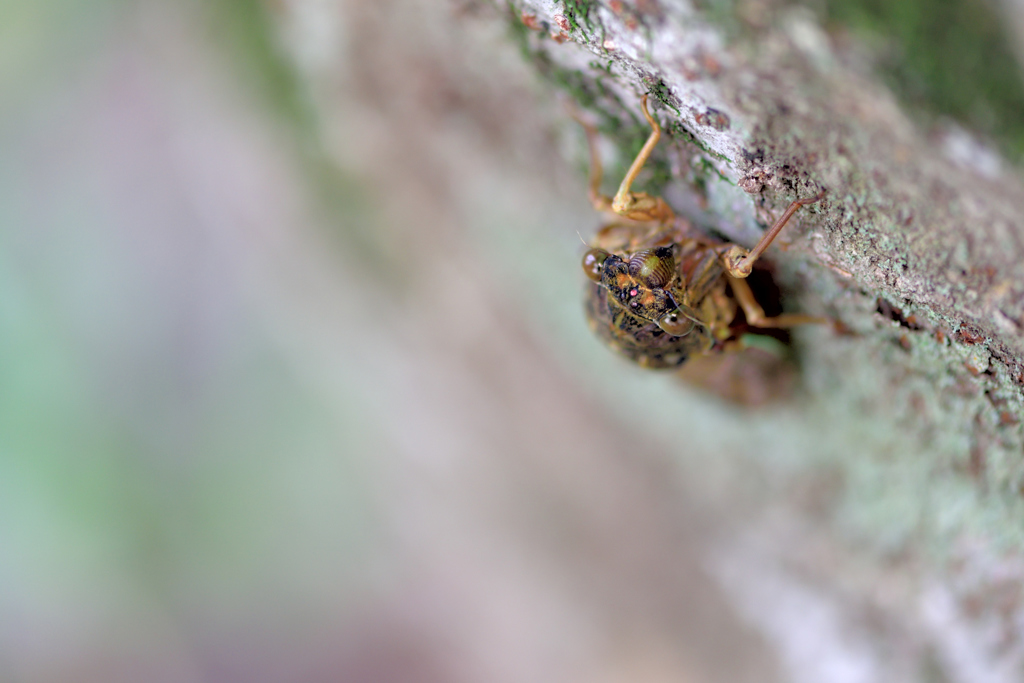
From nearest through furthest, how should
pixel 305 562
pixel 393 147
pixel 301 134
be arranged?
pixel 393 147
pixel 301 134
pixel 305 562

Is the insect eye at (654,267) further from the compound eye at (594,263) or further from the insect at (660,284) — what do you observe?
the compound eye at (594,263)

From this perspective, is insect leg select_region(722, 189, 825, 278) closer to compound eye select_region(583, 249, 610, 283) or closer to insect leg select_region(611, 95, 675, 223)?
insect leg select_region(611, 95, 675, 223)

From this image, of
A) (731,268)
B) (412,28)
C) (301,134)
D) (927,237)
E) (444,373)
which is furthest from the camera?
(444,373)

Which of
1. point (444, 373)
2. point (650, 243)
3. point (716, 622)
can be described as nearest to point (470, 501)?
point (444, 373)

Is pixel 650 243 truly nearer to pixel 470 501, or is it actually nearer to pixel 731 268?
pixel 731 268

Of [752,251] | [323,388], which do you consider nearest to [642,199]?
[752,251]

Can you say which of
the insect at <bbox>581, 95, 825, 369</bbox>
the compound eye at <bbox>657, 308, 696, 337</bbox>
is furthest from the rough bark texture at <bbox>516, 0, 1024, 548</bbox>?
the compound eye at <bbox>657, 308, 696, 337</bbox>

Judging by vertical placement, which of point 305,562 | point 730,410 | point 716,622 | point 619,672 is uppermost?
point 730,410
